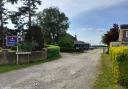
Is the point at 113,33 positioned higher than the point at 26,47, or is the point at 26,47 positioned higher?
the point at 113,33

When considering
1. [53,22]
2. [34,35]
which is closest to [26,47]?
[34,35]

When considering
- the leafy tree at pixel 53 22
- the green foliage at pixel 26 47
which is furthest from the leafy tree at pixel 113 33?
the green foliage at pixel 26 47

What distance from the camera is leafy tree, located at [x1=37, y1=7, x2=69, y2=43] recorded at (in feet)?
331

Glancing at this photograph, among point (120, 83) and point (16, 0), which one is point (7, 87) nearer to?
point (120, 83)

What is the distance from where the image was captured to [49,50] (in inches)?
1917

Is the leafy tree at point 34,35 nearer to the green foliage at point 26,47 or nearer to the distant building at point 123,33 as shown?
the green foliage at point 26,47

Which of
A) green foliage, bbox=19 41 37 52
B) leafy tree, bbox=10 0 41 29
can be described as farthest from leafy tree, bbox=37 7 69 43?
green foliage, bbox=19 41 37 52

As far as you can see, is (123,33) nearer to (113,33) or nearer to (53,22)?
(113,33)

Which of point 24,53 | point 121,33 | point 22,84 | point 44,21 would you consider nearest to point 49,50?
point 24,53

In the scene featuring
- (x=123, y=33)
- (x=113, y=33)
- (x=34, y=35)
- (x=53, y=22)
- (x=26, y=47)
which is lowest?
(x=26, y=47)

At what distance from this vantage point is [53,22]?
334 ft

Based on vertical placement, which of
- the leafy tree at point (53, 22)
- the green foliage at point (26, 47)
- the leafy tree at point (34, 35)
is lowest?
the green foliage at point (26, 47)

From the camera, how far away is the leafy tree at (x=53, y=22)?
331 feet

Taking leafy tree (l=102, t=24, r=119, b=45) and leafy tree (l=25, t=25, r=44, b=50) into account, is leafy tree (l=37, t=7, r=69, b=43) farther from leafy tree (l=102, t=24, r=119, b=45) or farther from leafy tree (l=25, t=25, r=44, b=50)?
leafy tree (l=25, t=25, r=44, b=50)
